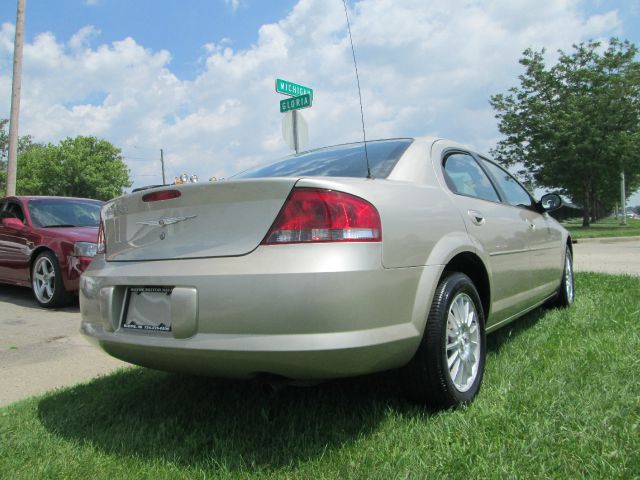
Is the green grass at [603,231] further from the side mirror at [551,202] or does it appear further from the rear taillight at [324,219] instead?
the rear taillight at [324,219]

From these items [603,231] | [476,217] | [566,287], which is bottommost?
[603,231]

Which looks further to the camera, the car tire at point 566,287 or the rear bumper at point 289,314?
the car tire at point 566,287

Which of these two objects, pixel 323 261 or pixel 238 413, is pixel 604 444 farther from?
pixel 238 413

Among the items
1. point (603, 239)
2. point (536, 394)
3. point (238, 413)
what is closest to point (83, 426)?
point (238, 413)

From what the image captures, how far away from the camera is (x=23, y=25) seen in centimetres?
1329

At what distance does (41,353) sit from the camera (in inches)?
168

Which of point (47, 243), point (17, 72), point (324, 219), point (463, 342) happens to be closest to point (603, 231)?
point (17, 72)

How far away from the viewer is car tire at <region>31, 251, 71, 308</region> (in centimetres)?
615

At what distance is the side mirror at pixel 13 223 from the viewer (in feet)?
22.3

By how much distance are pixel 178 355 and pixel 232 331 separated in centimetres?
28

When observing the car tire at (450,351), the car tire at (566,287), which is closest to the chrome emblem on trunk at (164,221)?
the car tire at (450,351)

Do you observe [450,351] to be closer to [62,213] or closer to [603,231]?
[62,213]

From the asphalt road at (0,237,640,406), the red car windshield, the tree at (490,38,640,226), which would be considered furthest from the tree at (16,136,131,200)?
the asphalt road at (0,237,640,406)

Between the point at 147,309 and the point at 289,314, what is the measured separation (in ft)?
2.33
